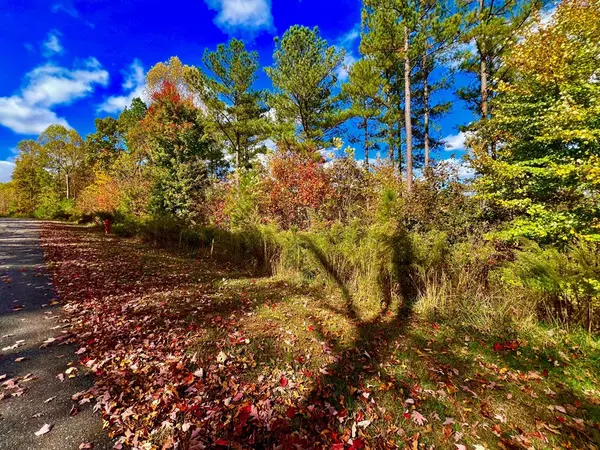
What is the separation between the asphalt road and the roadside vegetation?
162mm

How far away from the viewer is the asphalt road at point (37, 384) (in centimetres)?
→ 189

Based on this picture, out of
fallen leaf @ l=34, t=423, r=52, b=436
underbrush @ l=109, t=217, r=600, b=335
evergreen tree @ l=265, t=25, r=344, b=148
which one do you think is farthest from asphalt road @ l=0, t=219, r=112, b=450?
evergreen tree @ l=265, t=25, r=344, b=148

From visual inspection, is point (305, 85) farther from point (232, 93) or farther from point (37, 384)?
point (37, 384)

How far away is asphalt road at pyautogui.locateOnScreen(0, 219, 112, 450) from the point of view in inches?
74.2

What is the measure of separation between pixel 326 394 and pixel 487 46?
45.7 feet

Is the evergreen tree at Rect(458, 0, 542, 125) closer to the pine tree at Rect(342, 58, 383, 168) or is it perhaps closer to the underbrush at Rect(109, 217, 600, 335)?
the pine tree at Rect(342, 58, 383, 168)

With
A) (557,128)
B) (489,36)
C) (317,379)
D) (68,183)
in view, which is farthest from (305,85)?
(68,183)

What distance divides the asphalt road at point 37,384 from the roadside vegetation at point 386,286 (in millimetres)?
162

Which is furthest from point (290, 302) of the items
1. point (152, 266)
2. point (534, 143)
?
point (534, 143)

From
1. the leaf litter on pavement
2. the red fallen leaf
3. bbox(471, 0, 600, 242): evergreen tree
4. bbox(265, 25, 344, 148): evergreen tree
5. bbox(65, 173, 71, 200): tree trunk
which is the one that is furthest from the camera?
bbox(65, 173, 71, 200): tree trunk

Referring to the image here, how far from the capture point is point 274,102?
14422 mm

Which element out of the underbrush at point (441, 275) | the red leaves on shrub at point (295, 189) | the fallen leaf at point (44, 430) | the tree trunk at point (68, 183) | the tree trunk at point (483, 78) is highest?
the tree trunk at point (483, 78)

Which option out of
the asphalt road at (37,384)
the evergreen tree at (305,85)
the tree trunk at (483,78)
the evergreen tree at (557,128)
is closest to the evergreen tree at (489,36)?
the tree trunk at (483,78)

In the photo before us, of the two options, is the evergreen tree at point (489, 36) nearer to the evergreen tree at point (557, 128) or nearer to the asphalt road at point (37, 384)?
the evergreen tree at point (557, 128)
